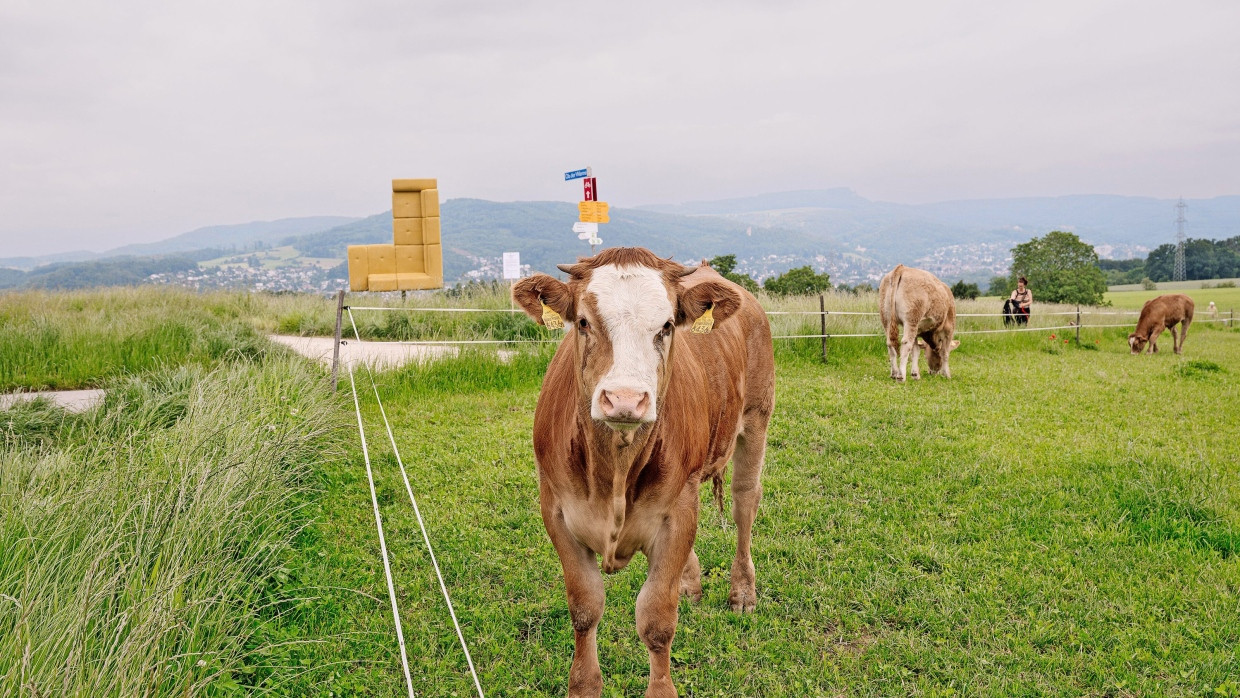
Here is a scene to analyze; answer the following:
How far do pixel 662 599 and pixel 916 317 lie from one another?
31.9 ft

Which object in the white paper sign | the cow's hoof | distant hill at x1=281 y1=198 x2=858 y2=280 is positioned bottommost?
the cow's hoof

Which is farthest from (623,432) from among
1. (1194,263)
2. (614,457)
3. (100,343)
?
(1194,263)

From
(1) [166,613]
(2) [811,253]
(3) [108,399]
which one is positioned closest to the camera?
(1) [166,613]

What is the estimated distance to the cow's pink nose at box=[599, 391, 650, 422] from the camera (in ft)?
7.04

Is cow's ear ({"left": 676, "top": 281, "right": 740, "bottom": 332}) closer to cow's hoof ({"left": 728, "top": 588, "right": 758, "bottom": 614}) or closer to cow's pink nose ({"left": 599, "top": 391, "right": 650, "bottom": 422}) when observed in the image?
cow's pink nose ({"left": 599, "top": 391, "right": 650, "bottom": 422})

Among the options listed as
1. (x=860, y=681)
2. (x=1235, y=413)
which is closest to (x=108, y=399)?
(x=860, y=681)

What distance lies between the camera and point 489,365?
31.7 ft

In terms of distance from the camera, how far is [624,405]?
2148 mm

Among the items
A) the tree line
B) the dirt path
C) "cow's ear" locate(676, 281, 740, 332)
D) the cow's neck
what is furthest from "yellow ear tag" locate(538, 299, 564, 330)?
the tree line

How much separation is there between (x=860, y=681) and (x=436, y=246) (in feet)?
45.3

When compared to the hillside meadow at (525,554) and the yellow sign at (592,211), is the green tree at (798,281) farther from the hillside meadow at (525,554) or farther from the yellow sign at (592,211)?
the hillside meadow at (525,554)

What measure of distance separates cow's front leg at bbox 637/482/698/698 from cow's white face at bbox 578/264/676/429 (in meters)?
0.74

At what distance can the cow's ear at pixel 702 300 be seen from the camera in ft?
9.02

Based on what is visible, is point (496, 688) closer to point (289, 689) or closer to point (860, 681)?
point (289, 689)
